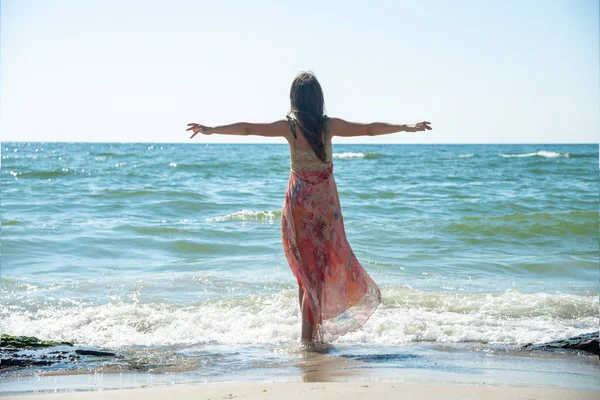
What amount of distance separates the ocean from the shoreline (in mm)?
405

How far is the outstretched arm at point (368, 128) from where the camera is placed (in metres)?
4.51

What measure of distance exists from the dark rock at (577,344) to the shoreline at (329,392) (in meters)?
1.27

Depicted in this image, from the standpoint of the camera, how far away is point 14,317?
5.91 m

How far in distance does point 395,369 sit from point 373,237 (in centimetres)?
669

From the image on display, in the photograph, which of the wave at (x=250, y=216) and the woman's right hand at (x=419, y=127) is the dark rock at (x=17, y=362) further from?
the wave at (x=250, y=216)

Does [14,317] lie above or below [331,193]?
below

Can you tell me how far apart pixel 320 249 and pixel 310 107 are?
106cm

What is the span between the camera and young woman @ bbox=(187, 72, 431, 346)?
4.56m

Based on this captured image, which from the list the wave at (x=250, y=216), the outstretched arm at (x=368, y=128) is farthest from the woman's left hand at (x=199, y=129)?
the wave at (x=250, y=216)

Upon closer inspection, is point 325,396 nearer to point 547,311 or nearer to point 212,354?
point 212,354

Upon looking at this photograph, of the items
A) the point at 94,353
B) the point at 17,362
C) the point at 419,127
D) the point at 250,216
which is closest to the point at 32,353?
the point at 17,362

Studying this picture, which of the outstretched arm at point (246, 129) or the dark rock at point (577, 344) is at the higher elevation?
the outstretched arm at point (246, 129)

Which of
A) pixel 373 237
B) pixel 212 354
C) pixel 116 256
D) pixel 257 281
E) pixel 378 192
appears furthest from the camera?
pixel 378 192

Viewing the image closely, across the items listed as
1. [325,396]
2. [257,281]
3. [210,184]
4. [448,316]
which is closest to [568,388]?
[325,396]
